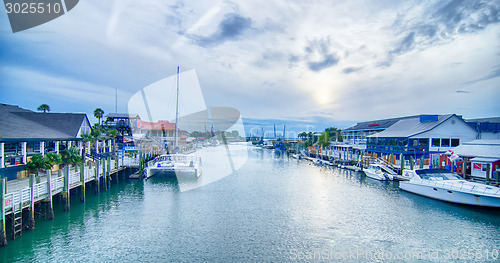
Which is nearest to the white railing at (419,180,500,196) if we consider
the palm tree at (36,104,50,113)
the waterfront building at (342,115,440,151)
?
the waterfront building at (342,115,440,151)

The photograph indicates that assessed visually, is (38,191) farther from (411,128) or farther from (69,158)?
(411,128)

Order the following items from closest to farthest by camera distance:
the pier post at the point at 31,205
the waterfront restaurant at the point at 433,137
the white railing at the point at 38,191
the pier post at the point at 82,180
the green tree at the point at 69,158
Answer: the white railing at the point at 38,191 → the pier post at the point at 31,205 → the pier post at the point at 82,180 → the green tree at the point at 69,158 → the waterfront restaurant at the point at 433,137

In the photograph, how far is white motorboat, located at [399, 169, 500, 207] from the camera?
2139 cm

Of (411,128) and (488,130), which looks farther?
(411,128)

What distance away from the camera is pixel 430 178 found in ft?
87.5

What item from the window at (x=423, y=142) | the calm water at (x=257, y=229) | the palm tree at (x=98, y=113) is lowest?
the calm water at (x=257, y=229)

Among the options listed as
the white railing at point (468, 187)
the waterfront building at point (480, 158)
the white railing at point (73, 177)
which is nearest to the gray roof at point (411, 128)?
the waterfront building at point (480, 158)

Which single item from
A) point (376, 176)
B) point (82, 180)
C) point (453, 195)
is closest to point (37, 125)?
point (82, 180)

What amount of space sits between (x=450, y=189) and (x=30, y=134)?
40712mm

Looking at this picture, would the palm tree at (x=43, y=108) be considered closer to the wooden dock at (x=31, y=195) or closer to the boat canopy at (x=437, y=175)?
the wooden dock at (x=31, y=195)

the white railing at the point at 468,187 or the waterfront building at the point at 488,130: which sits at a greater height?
the waterfront building at the point at 488,130

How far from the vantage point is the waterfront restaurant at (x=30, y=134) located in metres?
21.7

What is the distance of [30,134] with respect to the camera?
80.3 feet

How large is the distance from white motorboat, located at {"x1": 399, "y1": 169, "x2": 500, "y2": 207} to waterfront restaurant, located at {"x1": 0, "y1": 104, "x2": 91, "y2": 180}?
127 feet
